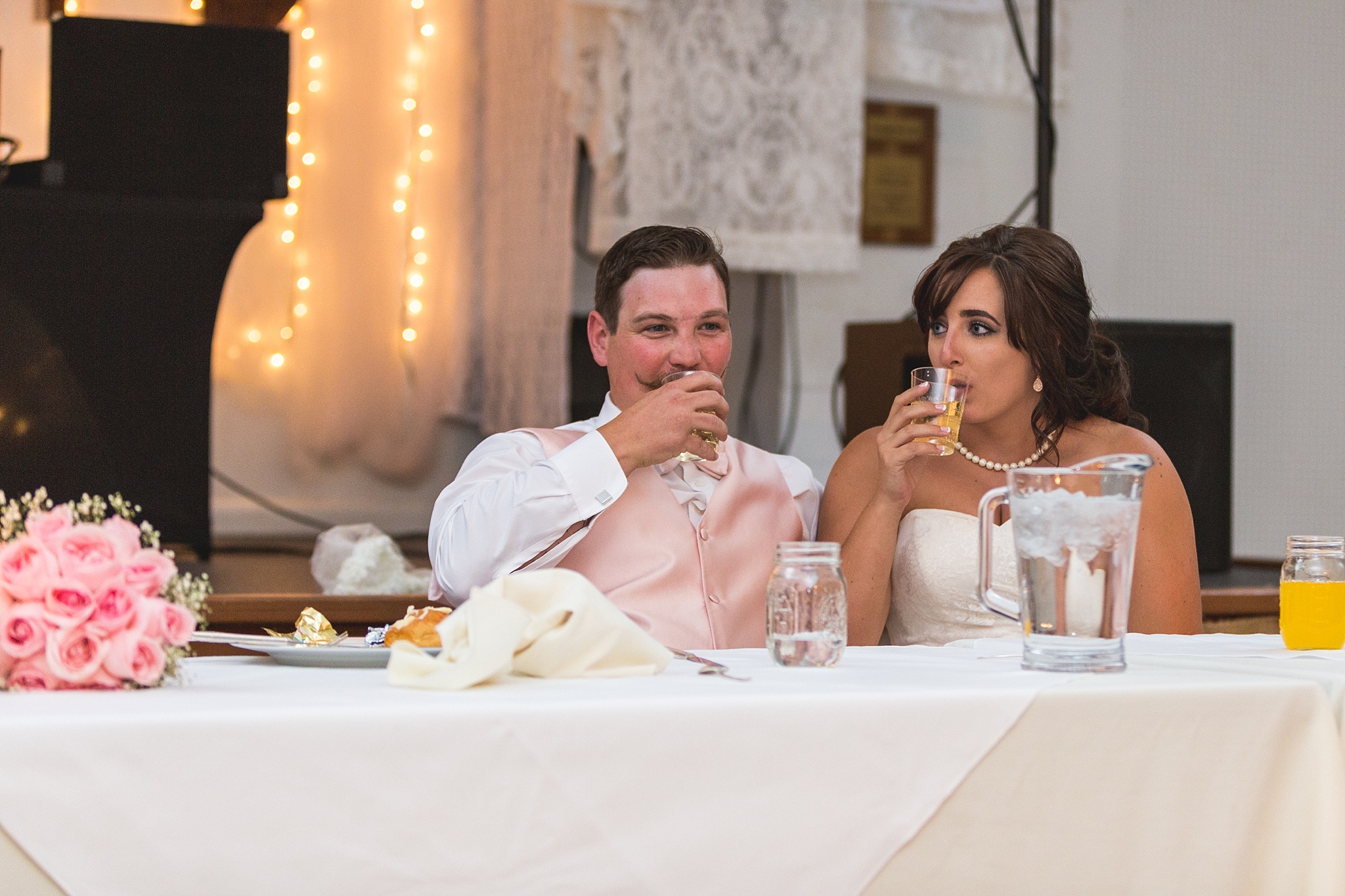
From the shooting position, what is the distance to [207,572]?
9.99 feet

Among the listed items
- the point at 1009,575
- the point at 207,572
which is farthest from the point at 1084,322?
the point at 207,572

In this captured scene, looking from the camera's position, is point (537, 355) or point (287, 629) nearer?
point (287, 629)

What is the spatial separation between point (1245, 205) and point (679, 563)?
139 inches

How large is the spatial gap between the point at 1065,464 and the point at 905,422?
42cm

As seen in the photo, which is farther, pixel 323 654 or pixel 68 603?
pixel 323 654

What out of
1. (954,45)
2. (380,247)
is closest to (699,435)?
(380,247)

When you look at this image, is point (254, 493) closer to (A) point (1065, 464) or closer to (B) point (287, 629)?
(B) point (287, 629)

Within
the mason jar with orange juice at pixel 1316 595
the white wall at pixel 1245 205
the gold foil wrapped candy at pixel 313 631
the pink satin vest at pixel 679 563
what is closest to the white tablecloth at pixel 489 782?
the gold foil wrapped candy at pixel 313 631

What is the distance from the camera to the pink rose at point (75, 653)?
1.01 meters

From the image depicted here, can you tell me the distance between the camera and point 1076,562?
118cm

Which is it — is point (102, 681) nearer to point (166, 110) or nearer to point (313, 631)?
point (313, 631)

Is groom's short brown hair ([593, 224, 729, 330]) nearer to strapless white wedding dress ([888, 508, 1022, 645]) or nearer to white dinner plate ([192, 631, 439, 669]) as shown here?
strapless white wedding dress ([888, 508, 1022, 645])

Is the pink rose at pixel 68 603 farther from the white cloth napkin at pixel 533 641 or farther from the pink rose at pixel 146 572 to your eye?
the white cloth napkin at pixel 533 641

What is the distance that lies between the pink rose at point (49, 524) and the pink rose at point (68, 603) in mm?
33
